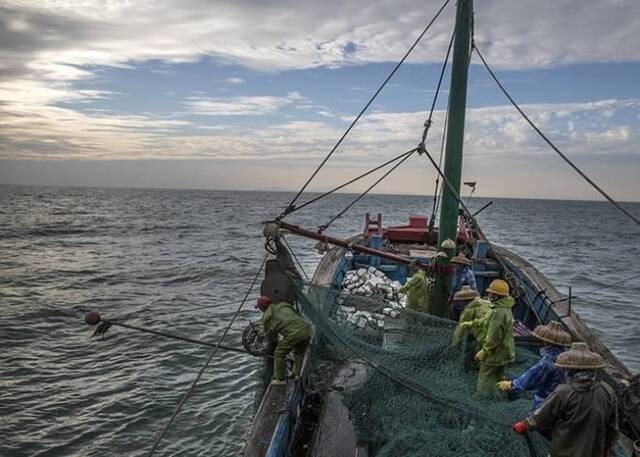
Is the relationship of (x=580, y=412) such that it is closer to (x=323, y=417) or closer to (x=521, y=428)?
(x=521, y=428)

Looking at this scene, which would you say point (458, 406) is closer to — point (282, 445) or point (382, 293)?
point (282, 445)

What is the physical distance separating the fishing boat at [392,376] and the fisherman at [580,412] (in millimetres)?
350

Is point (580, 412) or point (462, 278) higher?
point (462, 278)

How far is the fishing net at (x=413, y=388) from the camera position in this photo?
4936 millimetres

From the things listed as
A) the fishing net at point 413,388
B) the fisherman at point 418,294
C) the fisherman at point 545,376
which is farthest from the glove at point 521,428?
the fisherman at point 418,294

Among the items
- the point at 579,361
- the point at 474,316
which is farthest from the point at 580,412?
the point at 474,316

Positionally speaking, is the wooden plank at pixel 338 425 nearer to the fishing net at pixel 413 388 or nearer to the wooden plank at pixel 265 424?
the fishing net at pixel 413 388

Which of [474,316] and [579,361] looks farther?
[474,316]

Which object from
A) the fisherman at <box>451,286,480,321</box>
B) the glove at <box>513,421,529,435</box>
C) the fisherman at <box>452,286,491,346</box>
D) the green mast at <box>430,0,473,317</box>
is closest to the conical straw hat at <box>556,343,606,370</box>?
the glove at <box>513,421,529,435</box>

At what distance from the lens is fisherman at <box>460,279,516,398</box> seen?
228 inches

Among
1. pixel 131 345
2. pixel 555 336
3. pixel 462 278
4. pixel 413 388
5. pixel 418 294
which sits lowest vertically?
pixel 131 345

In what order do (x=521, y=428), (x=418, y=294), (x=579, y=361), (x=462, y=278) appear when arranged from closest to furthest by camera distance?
(x=579, y=361) → (x=521, y=428) → (x=418, y=294) → (x=462, y=278)

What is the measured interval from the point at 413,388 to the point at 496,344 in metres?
1.13

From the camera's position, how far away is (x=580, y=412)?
3.88 meters
